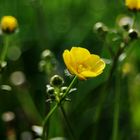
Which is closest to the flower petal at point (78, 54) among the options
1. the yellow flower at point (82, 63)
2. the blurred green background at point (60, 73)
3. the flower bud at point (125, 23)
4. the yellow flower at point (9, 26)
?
the yellow flower at point (82, 63)

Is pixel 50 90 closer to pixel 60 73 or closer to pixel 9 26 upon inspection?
pixel 9 26

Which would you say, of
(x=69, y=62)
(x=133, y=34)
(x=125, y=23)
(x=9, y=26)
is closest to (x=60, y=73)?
(x=9, y=26)

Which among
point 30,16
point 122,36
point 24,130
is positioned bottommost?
point 24,130

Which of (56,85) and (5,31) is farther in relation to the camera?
(5,31)

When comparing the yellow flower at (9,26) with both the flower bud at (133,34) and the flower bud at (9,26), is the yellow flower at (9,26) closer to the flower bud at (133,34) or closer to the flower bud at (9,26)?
the flower bud at (9,26)

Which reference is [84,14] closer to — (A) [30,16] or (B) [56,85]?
→ (A) [30,16]

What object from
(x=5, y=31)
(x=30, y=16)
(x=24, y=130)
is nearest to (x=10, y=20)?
(x=5, y=31)
